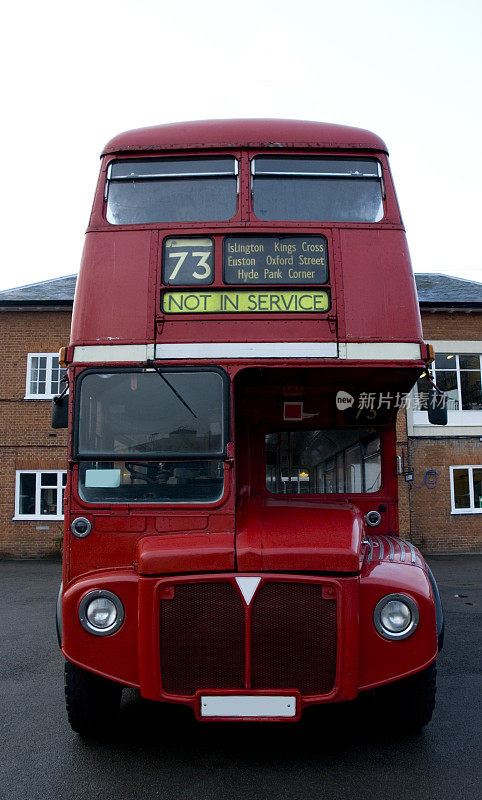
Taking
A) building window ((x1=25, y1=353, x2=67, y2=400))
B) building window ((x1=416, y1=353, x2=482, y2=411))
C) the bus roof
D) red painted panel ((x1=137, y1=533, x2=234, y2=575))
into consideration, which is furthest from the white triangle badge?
building window ((x1=416, y1=353, x2=482, y2=411))

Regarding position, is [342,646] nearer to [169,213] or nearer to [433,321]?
[169,213]

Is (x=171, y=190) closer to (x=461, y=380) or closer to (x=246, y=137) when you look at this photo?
(x=246, y=137)

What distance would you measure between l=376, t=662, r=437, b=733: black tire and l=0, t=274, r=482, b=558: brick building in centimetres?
1418

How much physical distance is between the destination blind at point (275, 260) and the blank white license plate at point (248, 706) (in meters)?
2.63

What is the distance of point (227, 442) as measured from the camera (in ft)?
14.3

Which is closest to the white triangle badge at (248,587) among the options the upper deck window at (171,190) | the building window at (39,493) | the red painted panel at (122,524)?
the red painted panel at (122,524)

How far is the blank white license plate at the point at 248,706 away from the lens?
12.1 feet

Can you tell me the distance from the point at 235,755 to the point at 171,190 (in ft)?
12.6

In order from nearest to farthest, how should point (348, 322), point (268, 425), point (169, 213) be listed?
point (348, 322), point (169, 213), point (268, 425)

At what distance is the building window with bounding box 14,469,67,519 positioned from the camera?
18.6 metres

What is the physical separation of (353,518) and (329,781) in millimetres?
1499

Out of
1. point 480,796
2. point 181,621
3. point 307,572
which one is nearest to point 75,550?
point 181,621

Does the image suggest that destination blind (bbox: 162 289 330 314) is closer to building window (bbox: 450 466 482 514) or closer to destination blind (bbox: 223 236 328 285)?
destination blind (bbox: 223 236 328 285)

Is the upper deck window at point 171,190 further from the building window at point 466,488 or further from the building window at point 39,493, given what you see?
the building window at point 466,488
